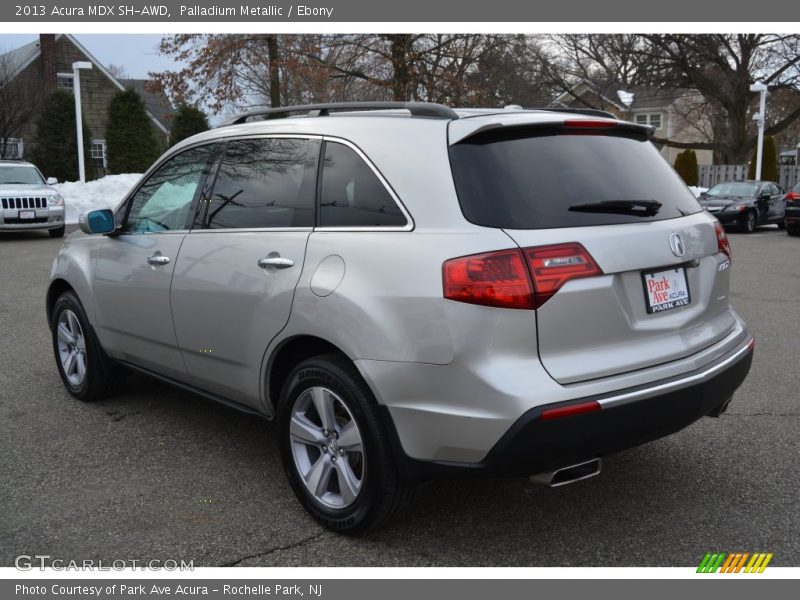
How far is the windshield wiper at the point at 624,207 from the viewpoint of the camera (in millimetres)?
3135

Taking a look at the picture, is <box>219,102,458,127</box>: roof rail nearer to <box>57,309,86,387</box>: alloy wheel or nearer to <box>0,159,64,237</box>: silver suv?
<box>57,309,86,387</box>: alloy wheel

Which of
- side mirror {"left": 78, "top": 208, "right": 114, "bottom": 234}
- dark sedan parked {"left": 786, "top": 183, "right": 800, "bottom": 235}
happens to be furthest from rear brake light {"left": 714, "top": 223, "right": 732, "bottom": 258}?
dark sedan parked {"left": 786, "top": 183, "right": 800, "bottom": 235}

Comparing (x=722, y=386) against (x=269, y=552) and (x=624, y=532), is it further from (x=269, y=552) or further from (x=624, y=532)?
(x=269, y=552)

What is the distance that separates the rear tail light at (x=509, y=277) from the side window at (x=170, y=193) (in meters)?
1.99

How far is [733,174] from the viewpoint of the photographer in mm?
34094

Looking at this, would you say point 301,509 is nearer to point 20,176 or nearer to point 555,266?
point 555,266

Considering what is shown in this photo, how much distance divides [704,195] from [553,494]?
64.7 ft

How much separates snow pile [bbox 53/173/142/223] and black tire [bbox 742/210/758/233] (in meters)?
16.9

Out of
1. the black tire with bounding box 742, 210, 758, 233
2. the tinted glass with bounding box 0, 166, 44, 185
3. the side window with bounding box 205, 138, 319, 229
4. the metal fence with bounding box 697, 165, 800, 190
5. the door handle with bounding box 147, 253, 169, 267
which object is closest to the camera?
the side window with bounding box 205, 138, 319, 229

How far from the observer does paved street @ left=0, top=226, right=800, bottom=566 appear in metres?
3.30

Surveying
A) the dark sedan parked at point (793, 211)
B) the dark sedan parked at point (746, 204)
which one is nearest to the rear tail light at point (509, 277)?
the dark sedan parked at point (746, 204)

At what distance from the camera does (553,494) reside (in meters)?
3.87

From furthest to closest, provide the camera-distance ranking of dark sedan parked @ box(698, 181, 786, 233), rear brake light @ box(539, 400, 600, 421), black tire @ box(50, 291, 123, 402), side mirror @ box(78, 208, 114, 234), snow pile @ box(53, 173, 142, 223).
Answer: snow pile @ box(53, 173, 142, 223)
dark sedan parked @ box(698, 181, 786, 233)
black tire @ box(50, 291, 123, 402)
side mirror @ box(78, 208, 114, 234)
rear brake light @ box(539, 400, 600, 421)

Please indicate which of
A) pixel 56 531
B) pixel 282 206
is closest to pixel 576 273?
pixel 282 206
